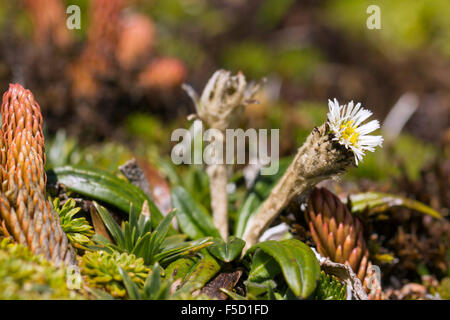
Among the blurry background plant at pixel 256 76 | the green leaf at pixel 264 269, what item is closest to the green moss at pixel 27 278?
the blurry background plant at pixel 256 76

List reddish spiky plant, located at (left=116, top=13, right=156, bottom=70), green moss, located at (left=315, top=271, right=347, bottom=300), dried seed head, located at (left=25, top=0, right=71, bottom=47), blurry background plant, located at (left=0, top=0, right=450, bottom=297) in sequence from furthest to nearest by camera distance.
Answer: reddish spiky plant, located at (left=116, top=13, right=156, bottom=70)
dried seed head, located at (left=25, top=0, right=71, bottom=47)
blurry background plant, located at (left=0, top=0, right=450, bottom=297)
green moss, located at (left=315, top=271, right=347, bottom=300)

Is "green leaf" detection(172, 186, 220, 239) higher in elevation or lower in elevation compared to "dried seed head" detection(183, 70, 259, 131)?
lower

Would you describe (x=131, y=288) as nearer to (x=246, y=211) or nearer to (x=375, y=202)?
(x=246, y=211)

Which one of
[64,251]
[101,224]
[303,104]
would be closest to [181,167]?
[101,224]

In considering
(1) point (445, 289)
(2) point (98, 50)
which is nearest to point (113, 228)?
(1) point (445, 289)

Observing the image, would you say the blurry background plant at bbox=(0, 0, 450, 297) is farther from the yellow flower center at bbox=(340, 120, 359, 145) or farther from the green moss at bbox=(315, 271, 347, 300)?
the yellow flower center at bbox=(340, 120, 359, 145)

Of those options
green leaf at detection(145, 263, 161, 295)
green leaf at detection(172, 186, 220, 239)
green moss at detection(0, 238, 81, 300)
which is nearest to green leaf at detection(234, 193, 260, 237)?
green leaf at detection(172, 186, 220, 239)

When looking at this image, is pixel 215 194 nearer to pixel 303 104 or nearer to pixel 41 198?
pixel 41 198
